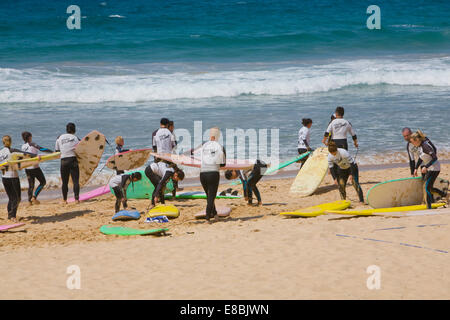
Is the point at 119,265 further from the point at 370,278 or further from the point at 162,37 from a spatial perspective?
the point at 162,37

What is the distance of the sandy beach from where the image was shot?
6676mm

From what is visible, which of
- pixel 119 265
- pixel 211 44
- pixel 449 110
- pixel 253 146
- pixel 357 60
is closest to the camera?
pixel 119 265

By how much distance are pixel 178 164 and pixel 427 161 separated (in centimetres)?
471

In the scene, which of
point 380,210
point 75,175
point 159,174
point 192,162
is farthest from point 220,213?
point 75,175

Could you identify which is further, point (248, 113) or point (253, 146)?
point (248, 113)

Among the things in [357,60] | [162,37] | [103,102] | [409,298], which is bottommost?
[409,298]

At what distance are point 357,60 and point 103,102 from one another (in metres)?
15.6

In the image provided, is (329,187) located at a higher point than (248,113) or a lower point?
lower

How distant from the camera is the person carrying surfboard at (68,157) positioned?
39.1 ft

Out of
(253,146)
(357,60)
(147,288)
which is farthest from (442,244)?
(357,60)

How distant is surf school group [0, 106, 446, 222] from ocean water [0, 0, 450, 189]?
75.8 inches

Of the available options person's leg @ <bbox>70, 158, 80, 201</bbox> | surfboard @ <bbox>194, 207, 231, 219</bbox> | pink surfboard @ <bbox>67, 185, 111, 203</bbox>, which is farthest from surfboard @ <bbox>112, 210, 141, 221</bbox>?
pink surfboard @ <bbox>67, 185, 111, 203</bbox>

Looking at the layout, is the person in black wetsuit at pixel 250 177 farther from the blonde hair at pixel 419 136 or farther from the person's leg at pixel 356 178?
the blonde hair at pixel 419 136

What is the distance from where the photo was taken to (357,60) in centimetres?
3288
